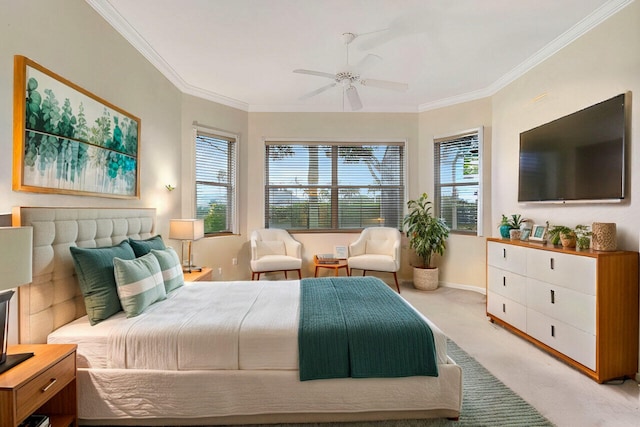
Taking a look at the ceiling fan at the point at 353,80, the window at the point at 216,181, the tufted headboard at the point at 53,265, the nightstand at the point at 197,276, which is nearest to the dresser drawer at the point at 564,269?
the ceiling fan at the point at 353,80

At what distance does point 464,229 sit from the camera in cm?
470

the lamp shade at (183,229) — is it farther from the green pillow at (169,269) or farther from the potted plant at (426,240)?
the potted plant at (426,240)

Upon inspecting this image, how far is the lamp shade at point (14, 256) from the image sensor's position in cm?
124

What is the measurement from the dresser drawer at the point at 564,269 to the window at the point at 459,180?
5.74 ft

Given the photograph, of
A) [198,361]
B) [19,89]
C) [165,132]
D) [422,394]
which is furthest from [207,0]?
[422,394]

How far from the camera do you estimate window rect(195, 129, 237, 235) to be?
4.46m

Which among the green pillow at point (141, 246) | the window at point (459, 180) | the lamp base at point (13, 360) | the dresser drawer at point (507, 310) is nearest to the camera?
the lamp base at point (13, 360)

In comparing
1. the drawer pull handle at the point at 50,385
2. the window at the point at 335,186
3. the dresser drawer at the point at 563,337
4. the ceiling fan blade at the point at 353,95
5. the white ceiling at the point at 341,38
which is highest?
the white ceiling at the point at 341,38

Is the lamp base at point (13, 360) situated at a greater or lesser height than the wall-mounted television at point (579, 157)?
lesser

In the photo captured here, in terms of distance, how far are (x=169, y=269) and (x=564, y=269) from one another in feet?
10.3

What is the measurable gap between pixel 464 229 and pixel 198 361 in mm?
4173

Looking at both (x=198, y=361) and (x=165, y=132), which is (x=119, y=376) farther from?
(x=165, y=132)

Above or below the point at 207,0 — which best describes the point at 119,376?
below

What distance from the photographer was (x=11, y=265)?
127cm
